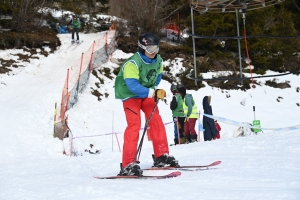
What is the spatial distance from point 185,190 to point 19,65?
1666 centimetres

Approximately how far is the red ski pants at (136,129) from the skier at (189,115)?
476cm

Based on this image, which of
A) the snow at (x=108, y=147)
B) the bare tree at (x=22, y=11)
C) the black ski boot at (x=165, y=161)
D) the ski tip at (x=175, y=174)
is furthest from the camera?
the bare tree at (x=22, y=11)

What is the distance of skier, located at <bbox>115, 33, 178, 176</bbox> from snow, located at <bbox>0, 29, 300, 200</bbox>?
52 cm

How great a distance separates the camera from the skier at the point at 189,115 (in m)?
9.73

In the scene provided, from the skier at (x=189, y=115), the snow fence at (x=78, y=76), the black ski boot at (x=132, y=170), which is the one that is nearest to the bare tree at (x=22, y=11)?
the snow fence at (x=78, y=76)

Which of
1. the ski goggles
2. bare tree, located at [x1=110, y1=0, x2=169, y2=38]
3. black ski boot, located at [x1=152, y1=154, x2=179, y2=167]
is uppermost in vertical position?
bare tree, located at [x1=110, y1=0, x2=169, y2=38]

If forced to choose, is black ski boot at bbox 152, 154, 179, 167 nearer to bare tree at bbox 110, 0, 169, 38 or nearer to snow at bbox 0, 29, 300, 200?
snow at bbox 0, 29, 300, 200

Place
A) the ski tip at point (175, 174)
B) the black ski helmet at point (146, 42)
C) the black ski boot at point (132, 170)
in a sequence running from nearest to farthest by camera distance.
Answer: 1. the ski tip at point (175, 174)
2. the black ski boot at point (132, 170)
3. the black ski helmet at point (146, 42)

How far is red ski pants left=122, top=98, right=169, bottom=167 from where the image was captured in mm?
4773

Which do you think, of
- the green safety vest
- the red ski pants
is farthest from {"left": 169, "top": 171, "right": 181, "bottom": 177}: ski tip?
the green safety vest

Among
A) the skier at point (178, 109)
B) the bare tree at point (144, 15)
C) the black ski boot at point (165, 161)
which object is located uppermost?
the bare tree at point (144, 15)

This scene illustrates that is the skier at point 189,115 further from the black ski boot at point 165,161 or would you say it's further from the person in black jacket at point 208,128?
the black ski boot at point 165,161

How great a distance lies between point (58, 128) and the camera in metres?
11.1

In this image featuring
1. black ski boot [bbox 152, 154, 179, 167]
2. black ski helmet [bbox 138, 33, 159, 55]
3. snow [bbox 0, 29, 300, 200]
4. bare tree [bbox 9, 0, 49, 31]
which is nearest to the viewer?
snow [bbox 0, 29, 300, 200]
